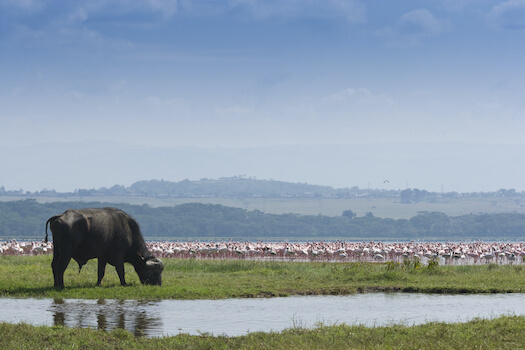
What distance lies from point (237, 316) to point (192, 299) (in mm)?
4191

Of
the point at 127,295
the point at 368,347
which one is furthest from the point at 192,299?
the point at 368,347

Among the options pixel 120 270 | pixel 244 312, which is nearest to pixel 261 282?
pixel 120 270

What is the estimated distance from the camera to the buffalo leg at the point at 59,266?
26250 millimetres

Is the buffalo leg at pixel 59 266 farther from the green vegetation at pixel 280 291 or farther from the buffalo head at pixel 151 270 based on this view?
the buffalo head at pixel 151 270

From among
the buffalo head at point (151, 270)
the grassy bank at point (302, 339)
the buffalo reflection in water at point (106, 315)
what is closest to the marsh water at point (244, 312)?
the buffalo reflection in water at point (106, 315)

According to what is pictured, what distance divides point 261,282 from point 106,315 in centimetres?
1039

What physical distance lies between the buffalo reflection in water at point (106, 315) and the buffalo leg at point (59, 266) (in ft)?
6.30

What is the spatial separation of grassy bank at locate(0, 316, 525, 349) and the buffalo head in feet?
33.8

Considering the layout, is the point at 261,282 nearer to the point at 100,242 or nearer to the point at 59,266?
the point at 100,242

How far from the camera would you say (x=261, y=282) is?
30.9m

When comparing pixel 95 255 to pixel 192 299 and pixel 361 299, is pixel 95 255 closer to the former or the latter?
pixel 192 299

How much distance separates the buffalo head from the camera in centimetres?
2845

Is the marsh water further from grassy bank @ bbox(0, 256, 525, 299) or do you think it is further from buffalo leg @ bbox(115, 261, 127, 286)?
buffalo leg @ bbox(115, 261, 127, 286)

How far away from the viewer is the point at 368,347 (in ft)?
52.4
